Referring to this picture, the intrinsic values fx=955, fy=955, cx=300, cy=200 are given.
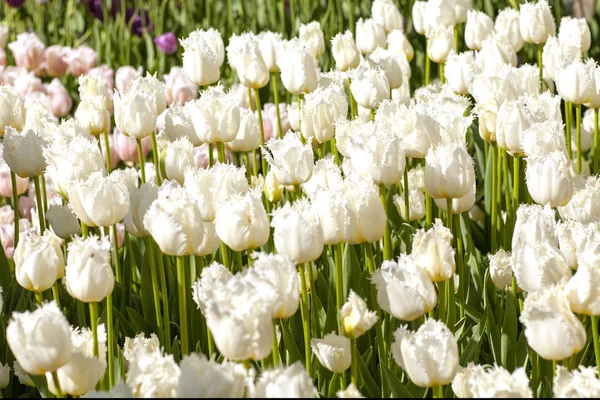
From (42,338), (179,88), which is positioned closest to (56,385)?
(42,338)

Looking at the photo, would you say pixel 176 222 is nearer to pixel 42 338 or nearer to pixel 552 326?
pixel 42 338

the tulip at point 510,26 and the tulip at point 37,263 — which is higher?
the tulip at point 510,26

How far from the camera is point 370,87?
109 inches

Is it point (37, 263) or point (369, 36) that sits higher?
point (369, 36)

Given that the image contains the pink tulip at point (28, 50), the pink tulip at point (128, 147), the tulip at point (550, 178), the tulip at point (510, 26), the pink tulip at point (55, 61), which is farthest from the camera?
the pink tulip at point (55, 61)

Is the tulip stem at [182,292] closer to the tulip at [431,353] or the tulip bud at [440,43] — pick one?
the tulip at [431,353]

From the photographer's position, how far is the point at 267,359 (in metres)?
1.95

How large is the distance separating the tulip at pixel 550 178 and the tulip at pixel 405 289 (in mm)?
527

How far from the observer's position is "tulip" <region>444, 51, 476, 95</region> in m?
3.03

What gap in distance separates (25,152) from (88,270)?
0.81 m

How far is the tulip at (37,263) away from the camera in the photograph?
6.43 feet

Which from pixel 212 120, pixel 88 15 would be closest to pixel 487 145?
pixel 212 120

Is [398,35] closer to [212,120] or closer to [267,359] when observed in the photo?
[212,120]

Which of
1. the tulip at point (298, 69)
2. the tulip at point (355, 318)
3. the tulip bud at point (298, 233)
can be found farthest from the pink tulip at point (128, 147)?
the tulip at point (355, 318)
